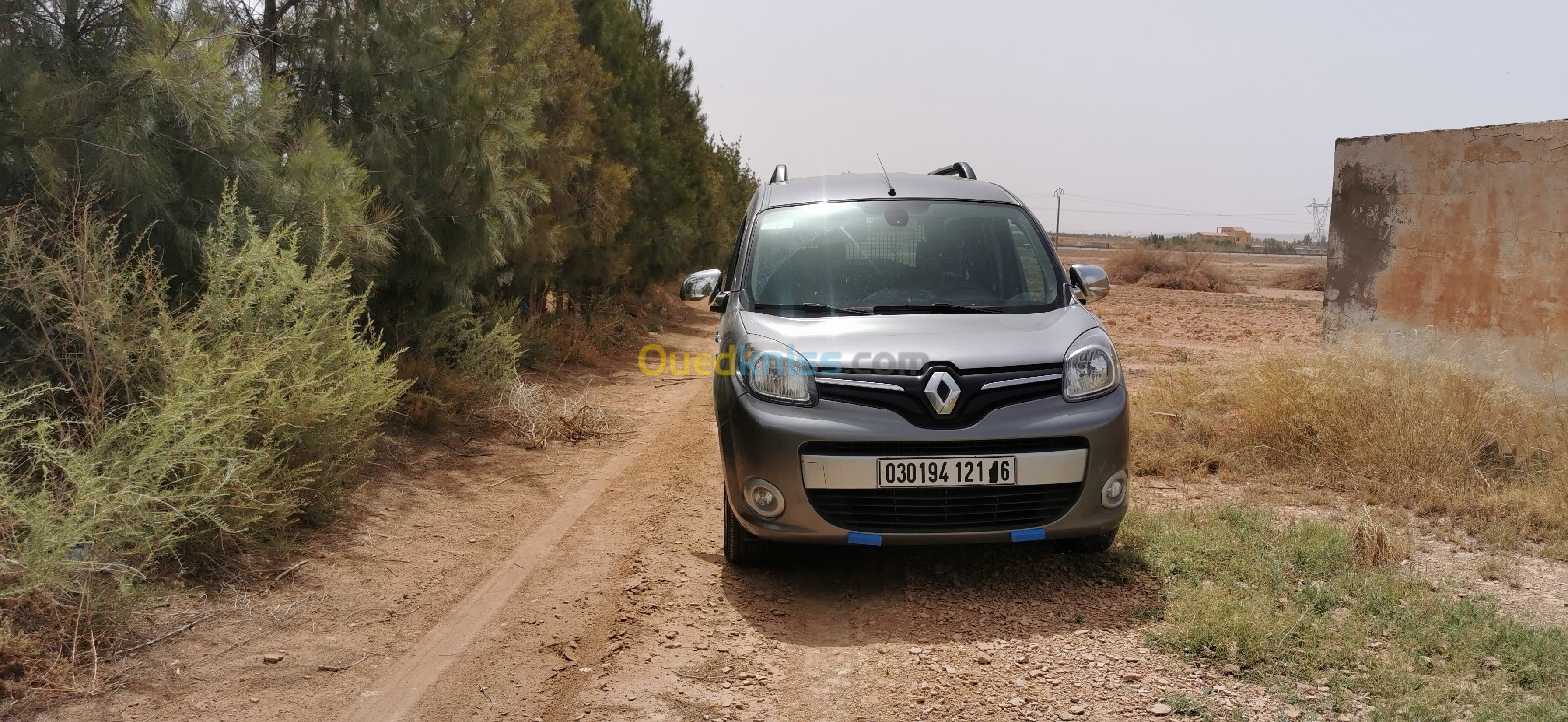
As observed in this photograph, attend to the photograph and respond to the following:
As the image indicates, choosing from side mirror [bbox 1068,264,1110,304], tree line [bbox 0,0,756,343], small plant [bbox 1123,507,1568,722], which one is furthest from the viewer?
side mirror [bbox 1068,264,1110,304]

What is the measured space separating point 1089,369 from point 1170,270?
34401 millimetres

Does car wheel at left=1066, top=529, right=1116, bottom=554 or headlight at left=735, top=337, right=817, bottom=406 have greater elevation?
headlight at left=735, top=337, right=817, bottom=406

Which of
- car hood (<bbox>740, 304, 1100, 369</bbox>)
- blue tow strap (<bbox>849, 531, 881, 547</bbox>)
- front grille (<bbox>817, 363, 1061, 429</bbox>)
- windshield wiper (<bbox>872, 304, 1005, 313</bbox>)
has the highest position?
windshield wiper (<bbox>872, 304, 1005, 313</bbox>)

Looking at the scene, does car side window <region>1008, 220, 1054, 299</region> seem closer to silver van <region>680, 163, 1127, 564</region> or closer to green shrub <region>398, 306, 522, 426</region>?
silver van <region>680, 163, 1127, 564</region>

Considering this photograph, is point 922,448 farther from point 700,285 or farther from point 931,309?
point 700,285

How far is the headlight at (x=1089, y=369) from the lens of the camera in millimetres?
4473

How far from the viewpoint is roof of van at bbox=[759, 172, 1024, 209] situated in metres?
5.78

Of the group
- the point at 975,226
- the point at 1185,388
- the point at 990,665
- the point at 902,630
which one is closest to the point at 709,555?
the point at 902,630

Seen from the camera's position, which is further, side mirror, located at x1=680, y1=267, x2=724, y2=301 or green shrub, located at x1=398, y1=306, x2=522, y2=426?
green shrub, located at x1=398, y1=306, x2=522, y2=426

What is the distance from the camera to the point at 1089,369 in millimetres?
4555

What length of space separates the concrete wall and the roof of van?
4239 millimetres

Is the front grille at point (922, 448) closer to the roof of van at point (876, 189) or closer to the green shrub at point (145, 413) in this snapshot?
the roof of van at point (876, 189)

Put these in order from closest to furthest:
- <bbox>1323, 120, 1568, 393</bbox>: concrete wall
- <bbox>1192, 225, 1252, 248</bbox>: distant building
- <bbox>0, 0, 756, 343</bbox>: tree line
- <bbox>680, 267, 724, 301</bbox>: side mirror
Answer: <bbox>0, 0, 756, 343</bbox>: tree line → <bbox>680, 267, 724, 301</bbox>: side mirror → <bbox>1323, 120, 1568, 393</bbox>: concrete wall → <bbox>1192, 225, 1252, 248</bbox>: distant building

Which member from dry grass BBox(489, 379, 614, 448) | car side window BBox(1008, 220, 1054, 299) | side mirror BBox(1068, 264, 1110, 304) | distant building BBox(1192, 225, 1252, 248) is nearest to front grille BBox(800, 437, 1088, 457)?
car side window BBox(1008, 220, 1054, 299)
